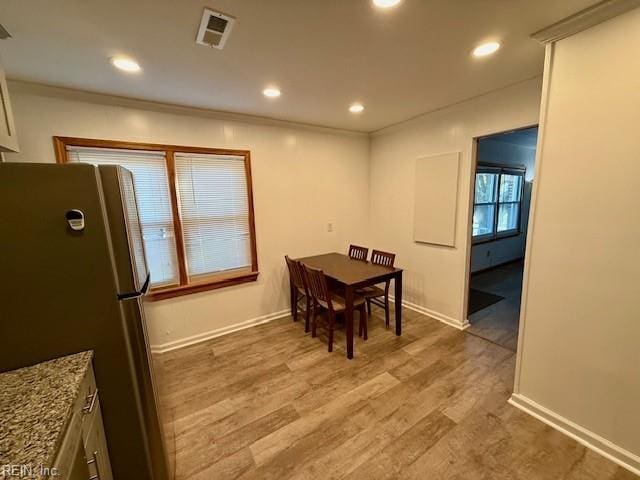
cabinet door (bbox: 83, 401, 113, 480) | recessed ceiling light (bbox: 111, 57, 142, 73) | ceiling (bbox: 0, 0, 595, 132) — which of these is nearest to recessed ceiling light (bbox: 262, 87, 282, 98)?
ceiling (bbox: 0, 0, 595, 132)

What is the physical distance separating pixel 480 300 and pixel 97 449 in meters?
4.23

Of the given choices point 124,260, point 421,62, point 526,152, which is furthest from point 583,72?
point 526,152

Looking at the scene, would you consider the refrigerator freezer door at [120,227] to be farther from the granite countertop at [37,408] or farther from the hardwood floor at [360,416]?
the hardwood floor at [360,416]

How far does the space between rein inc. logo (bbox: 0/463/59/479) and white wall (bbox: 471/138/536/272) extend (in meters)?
5.21

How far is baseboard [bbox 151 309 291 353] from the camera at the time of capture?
283 centimetres

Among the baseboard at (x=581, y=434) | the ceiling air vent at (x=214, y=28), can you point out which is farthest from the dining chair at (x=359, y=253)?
the ceiling air vent at (x=214, y=28)

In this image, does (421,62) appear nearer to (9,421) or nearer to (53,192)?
(53,192)

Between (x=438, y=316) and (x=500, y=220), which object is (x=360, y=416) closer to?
(x=438, y=316)

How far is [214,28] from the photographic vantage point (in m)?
1.46

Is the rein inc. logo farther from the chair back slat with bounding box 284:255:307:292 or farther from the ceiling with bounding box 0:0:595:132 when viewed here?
the chair back slat with bounding box 284:255:307:292

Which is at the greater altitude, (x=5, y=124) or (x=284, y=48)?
(x=284, y=48)

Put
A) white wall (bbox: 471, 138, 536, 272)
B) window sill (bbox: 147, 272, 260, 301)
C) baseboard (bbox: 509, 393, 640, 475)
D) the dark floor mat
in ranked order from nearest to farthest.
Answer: baseboard (bbox: 509, 393, 640, 475) → window sill (bbox: 147, 272, 260, 301) → the dark floor mat → white wall (bbox: 471, 138, 536, 272)

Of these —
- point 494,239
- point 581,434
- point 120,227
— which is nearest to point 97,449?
point 120,227

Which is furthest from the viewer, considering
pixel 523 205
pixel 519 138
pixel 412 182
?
pixel 523 205
